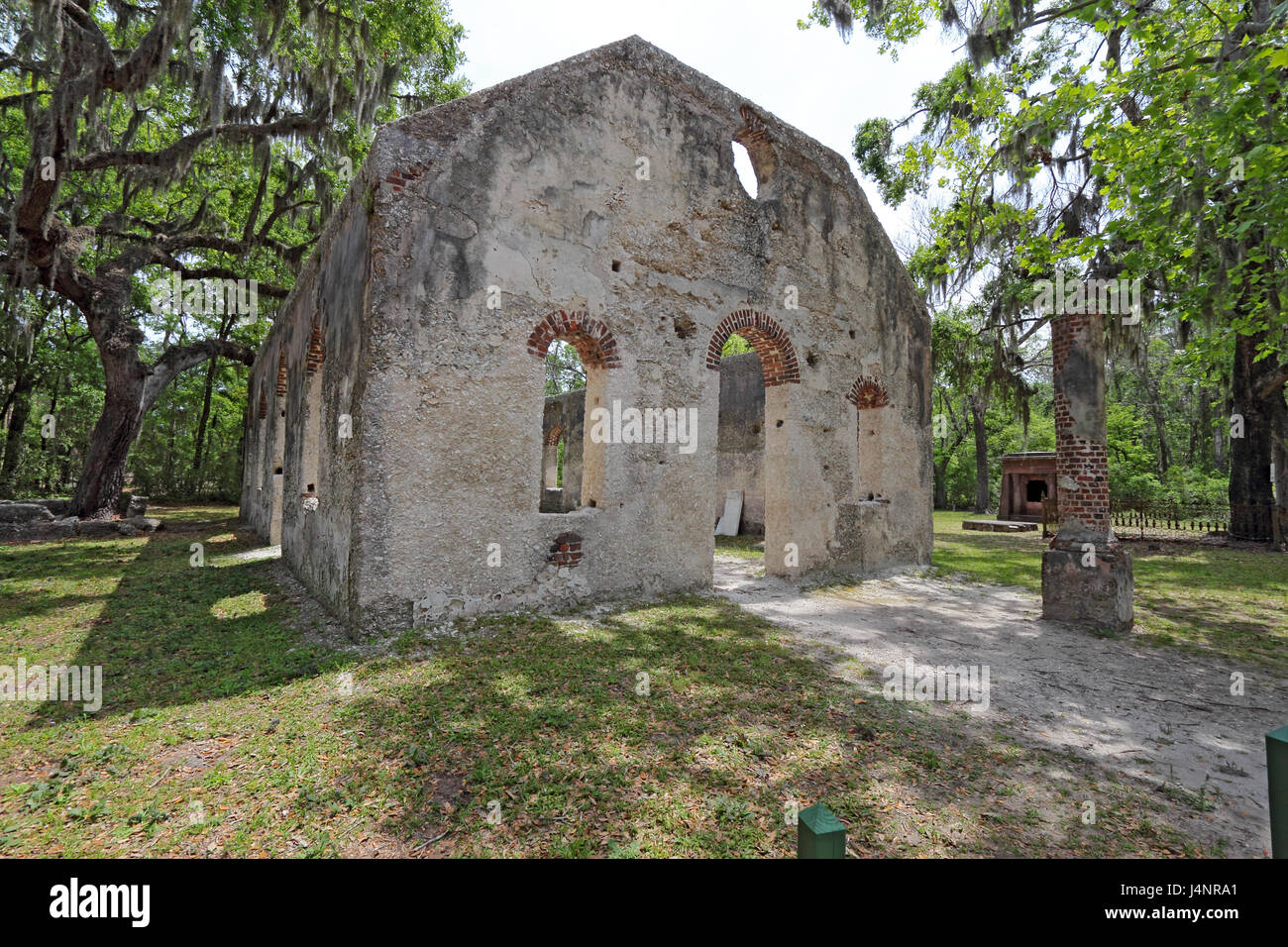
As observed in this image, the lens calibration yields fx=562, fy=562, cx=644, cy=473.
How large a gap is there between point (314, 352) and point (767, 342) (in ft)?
22.4

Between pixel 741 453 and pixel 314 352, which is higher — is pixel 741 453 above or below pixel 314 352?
below

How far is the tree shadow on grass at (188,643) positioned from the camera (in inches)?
171

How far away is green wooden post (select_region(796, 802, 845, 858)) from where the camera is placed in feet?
4.53

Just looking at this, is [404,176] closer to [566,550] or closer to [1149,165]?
[566,550]

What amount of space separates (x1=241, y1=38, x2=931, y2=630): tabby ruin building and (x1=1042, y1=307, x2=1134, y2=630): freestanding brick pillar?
298 centimetres

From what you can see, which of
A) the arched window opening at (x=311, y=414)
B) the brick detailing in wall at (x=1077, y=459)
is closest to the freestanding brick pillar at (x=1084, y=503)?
the brick detailing in wall at (x=1077, y=459)

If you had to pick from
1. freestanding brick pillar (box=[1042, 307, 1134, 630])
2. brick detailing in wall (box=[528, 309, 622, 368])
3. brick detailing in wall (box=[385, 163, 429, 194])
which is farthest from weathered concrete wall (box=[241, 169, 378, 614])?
freestanding brick pillar (box=[1042, 307, 1134, 630])

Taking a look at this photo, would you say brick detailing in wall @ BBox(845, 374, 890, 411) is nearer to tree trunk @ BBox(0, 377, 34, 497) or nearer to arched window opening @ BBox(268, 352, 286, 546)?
arched window opening @ BBox(268, 352, 286, 546)

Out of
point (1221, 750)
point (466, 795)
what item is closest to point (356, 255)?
point (466, 795)

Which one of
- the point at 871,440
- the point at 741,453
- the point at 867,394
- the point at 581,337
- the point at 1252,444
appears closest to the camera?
the point at 581,337

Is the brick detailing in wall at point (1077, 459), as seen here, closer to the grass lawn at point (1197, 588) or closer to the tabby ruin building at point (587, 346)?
the grass lawn at point (1197, 588)

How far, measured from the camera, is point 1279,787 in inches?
75.2

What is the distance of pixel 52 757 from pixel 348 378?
3.77 meters

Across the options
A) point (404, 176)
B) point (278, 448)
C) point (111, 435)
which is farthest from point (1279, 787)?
point (111, 435)
